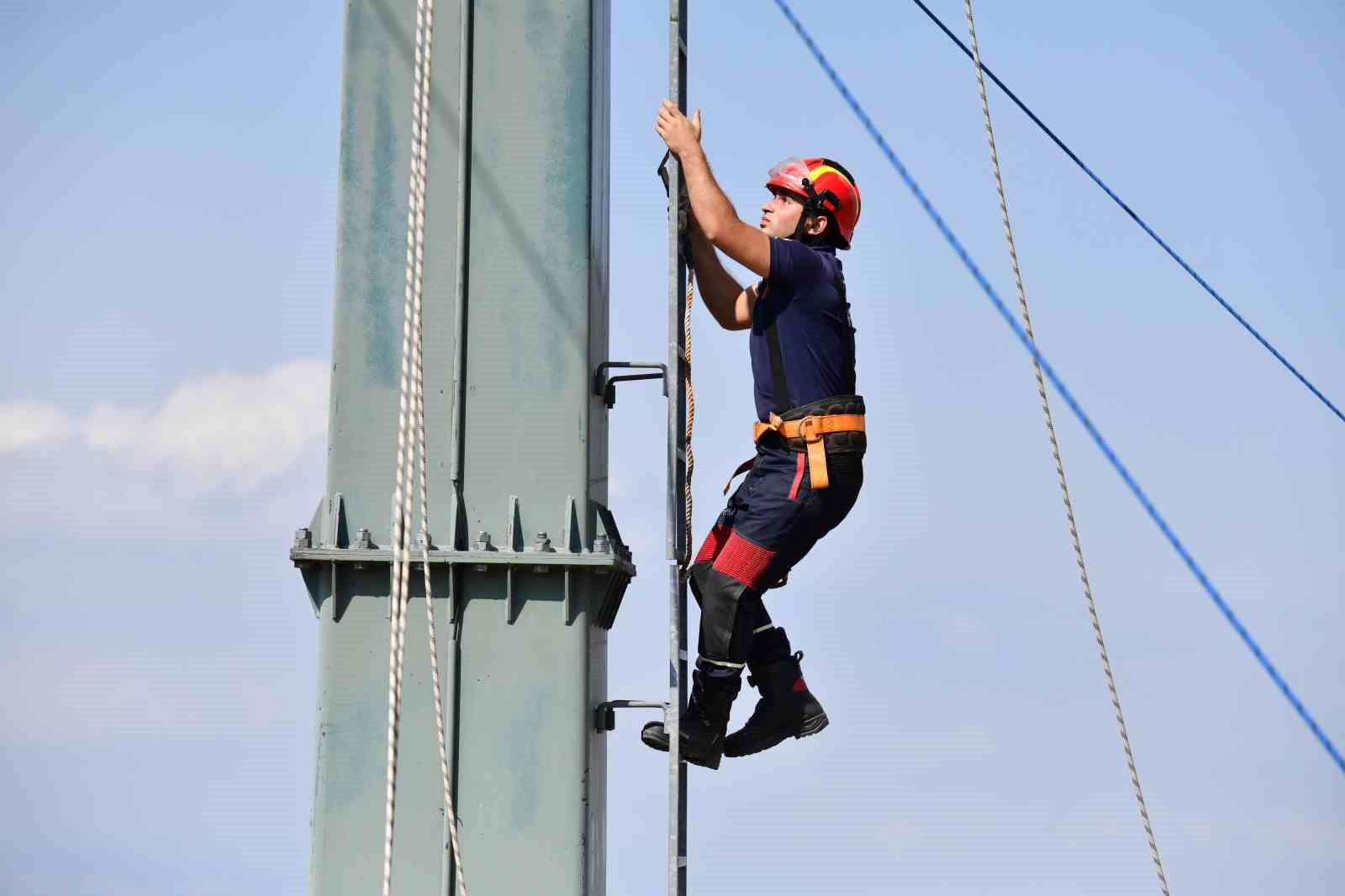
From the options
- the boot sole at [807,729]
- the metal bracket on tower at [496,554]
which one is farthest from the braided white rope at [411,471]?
the boot sole at [807,729]

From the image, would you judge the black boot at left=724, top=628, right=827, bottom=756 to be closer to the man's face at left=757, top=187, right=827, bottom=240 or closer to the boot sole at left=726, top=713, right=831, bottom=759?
the boot sole at left=726, top=713, right=831, bottom=759

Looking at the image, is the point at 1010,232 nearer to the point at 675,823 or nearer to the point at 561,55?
the point at 561,55

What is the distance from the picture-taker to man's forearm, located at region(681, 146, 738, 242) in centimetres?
569

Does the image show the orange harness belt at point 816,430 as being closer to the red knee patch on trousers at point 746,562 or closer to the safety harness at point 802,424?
the safety harness at point 802,424

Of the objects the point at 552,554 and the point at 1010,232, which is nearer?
the point at 552,554

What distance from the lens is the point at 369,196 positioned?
582 cm

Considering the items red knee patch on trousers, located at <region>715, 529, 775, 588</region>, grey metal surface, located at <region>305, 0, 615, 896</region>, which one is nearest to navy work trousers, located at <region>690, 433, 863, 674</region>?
red knee patch on trousers, located at <region>715, 529, 775, 588</region>

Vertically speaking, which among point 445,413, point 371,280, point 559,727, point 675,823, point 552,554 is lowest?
point 675,823

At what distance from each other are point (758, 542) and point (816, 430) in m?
0.51

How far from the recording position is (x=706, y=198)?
5715 millimetres

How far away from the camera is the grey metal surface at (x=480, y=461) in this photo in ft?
18.0

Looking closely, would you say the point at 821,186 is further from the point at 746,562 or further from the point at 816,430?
the point at 746,562

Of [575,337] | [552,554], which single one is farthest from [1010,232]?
[552,554]

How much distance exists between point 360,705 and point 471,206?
6.41ft
